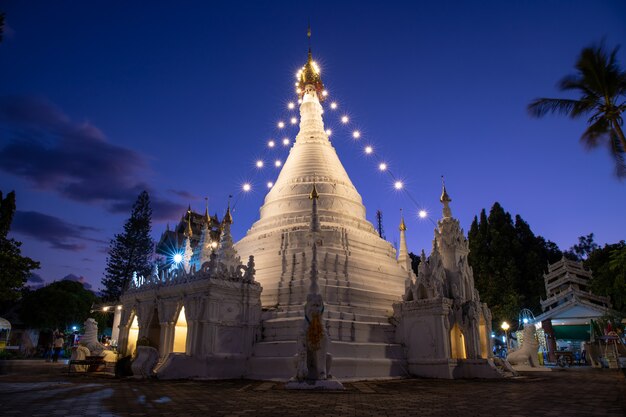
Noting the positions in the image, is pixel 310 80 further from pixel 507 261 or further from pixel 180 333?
pixel 507 261

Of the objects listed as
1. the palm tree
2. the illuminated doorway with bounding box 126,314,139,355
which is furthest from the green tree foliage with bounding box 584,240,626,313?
the illuminated doorway with bounding box 126,314,139,355

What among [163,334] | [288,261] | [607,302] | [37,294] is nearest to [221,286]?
[163,334]

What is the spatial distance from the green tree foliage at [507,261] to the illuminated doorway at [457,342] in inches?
1043

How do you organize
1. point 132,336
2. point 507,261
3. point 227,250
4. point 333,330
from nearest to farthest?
point 333,330, point 132,336, point 227,250, point 507,261

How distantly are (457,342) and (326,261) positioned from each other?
23.6 feet

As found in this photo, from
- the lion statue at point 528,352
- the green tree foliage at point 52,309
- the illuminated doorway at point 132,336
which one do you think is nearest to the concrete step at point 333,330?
the illuminated doorway at point 132,336

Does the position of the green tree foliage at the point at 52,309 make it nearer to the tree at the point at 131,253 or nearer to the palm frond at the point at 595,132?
the tree at the point at 131,253

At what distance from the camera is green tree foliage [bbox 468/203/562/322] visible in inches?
1801

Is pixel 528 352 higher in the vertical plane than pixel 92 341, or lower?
lower

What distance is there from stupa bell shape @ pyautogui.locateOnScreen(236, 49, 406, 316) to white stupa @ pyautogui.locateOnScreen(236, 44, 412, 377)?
51 millimetres

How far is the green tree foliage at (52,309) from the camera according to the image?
158 feet

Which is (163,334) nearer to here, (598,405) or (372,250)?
(372,250)

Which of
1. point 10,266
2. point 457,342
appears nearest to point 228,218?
point 10,266

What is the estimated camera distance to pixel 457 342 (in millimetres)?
19406
